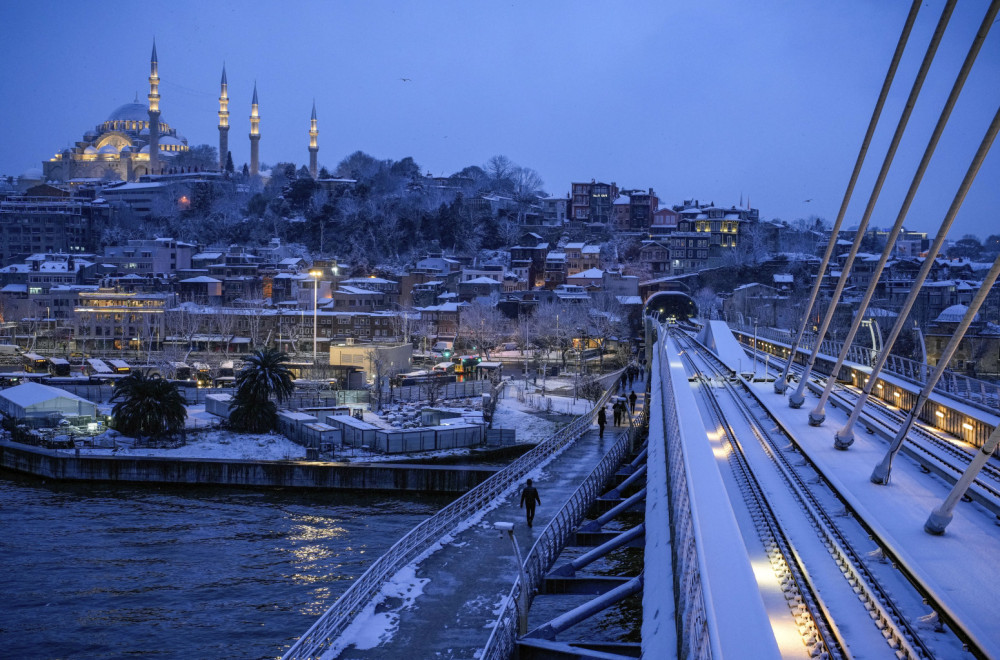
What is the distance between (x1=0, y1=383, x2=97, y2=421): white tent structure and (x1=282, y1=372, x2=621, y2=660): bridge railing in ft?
48.0

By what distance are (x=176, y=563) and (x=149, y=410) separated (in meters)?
8.93

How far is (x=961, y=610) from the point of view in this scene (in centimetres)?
430

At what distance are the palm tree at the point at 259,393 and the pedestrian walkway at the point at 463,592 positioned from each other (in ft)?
41.4

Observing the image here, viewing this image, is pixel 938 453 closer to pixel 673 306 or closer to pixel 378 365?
pixel 378 365

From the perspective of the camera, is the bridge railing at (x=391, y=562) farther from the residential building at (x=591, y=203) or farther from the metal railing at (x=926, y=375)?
the residential building at (x=591, y=203)

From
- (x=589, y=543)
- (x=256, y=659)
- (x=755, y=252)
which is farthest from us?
(x=755, y=252)

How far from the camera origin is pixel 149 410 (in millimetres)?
21891

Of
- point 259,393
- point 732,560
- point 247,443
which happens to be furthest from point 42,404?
point 732,560

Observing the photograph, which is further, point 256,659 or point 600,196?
point 600,196

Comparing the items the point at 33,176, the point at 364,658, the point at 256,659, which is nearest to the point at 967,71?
the point at 364,658

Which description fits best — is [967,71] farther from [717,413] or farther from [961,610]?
[717,413]

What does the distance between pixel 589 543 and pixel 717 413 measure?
2.39 metres

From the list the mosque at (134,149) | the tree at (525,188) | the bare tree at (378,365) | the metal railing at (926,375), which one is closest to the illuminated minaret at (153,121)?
the mosque at (134,149)

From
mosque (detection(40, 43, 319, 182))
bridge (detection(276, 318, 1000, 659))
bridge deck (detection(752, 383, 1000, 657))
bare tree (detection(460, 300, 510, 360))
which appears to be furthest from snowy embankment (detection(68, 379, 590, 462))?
mosque (detection(40, 43, 319, 182))
